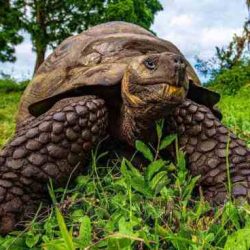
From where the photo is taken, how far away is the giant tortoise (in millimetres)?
2342

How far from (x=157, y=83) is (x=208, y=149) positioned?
1.79ft

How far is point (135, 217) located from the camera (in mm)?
1880

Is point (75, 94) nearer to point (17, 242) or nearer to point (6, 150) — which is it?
point (6, 150)

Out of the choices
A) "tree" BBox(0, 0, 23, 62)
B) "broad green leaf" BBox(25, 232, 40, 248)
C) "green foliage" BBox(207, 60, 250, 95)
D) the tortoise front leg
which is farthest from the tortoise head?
"tree" BBox(0, 0, 23, 62)

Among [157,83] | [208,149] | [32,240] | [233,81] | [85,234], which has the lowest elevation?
[32,240]

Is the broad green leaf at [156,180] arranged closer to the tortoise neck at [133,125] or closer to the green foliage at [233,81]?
the tortoise neck at [133,125]

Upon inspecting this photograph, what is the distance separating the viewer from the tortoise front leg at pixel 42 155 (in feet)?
7.99

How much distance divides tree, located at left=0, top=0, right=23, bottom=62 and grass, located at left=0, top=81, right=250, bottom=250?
16.9m

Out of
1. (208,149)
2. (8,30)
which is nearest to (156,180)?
(208,149)

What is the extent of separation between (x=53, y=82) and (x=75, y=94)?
1.10ft

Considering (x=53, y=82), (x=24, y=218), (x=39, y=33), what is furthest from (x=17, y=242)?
(x=39, y=33)

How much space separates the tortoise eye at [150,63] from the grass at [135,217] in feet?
0.82

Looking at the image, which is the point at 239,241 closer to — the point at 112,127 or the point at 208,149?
the point at 208,149

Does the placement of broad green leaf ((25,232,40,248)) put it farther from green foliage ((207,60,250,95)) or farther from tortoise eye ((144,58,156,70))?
green foliage ((207,60,250,95))
